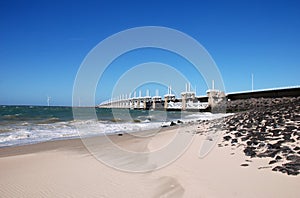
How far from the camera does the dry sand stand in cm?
409

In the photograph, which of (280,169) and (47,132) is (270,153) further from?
(47,132)

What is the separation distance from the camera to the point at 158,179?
502cm

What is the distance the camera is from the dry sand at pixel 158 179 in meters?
4.09

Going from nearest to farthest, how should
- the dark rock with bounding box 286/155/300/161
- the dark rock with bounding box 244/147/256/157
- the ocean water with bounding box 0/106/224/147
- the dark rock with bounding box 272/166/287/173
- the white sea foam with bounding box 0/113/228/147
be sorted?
the dark rock with bounding box 272/166/287/173, the dark rock with bounding box 286/155/300/161, the dark rock with bounding box 244/147/256/157, the white sea foam with bounding box 0/113/228/147, the ocean water with bounding box 0/106/224/147

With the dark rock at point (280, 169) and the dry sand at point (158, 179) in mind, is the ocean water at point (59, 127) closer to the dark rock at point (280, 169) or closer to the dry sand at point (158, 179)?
the dry sand at point (158, 179)

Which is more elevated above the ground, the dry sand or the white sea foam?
the dry sand

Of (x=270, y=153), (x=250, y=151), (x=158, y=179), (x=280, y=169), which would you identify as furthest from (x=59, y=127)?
(x=280, y=169)

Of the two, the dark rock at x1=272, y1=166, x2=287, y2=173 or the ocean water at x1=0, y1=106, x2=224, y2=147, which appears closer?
the dark rock at x1=272, y1=166, x2=287, y2=173

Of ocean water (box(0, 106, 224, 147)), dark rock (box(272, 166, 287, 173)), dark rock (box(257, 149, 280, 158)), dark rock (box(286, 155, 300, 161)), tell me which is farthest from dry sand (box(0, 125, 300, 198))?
ocean water (box(0, 106, 224, 147))

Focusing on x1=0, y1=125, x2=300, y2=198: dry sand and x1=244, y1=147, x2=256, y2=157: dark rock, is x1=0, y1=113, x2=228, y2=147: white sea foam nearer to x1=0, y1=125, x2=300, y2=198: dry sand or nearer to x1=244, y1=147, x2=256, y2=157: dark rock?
x1=0, y1=125, x2=300, y2=198: dry sand

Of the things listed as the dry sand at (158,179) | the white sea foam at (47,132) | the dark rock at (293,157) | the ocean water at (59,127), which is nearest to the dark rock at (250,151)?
the dry sand at (158,179)

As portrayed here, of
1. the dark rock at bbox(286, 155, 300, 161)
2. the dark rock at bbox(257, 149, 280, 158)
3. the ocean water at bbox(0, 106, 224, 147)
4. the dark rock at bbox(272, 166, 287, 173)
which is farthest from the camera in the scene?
the ocean water at bbox(0, 106, 224, 147)

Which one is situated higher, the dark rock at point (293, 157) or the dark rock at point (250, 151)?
the dark rock at point (293, 157)

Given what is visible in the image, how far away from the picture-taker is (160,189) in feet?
14.7
